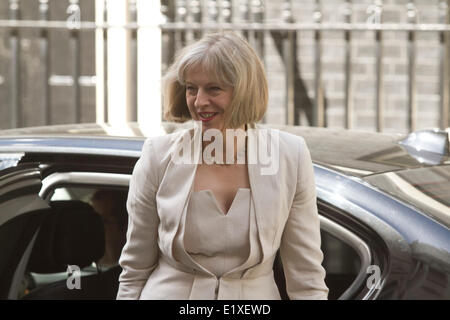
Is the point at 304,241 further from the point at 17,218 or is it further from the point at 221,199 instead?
the point at 17,218

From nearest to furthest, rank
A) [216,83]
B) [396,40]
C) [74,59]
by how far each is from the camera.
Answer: [216,83] → [74,59] → [396,40]

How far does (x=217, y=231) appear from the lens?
6.22ft

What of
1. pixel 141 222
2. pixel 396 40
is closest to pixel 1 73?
pixel 396 40

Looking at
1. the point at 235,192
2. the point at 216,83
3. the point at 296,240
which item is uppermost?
the point at 216,83

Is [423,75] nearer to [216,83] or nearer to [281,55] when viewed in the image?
[281,55]

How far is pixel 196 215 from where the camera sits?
75.6 inches

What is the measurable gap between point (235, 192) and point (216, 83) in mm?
270

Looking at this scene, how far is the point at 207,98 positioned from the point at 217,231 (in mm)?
320

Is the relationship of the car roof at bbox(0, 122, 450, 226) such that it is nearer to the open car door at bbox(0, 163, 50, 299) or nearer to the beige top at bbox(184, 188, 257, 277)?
the open car door at bbox(0, 163, 50, 299)

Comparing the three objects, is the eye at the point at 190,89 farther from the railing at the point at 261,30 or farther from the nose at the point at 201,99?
the railing at the point at 261,30

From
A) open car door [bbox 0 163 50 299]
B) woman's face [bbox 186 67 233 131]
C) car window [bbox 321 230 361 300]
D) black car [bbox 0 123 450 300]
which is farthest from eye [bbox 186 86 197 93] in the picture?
car window [bbox 321 230 361 300]

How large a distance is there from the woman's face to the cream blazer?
2.5 inches

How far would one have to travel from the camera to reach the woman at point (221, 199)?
1.90m

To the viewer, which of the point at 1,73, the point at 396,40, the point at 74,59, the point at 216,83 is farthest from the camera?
the point at 1,73
